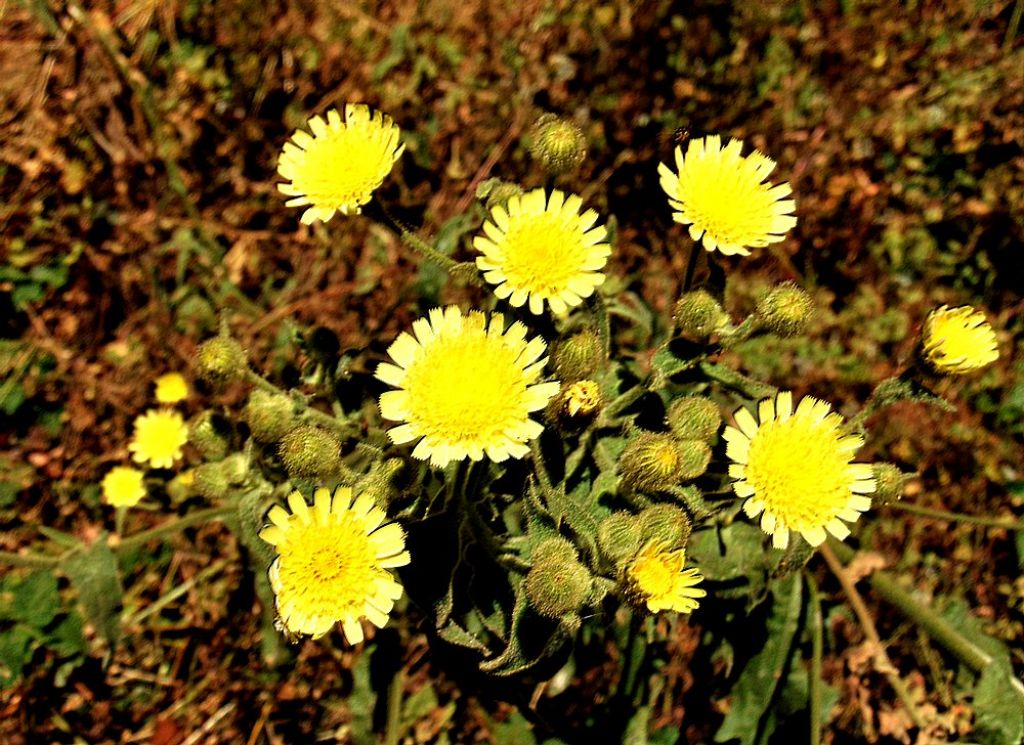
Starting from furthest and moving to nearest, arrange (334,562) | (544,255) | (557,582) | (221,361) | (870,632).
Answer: (870,632) < (221,361) < (544,255) < (334,562) < (557,582)

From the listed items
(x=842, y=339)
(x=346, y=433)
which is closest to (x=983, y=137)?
(x=842, y=339)

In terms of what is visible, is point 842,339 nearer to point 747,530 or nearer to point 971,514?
point 971,514

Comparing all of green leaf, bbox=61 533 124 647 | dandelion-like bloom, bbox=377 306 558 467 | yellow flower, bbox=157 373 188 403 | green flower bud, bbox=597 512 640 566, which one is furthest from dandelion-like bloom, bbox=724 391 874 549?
yellow flower, bbox=157 373 188 403

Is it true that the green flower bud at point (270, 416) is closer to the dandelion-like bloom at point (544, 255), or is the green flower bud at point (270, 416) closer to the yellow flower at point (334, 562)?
the yellow flower at point (334, 562)

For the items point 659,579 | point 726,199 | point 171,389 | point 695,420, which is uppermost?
point 171,389

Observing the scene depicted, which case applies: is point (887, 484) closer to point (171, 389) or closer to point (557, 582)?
point (557, 582)

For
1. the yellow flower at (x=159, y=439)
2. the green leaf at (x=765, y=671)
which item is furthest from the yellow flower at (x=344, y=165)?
the green leaf at (x=765, y=671)

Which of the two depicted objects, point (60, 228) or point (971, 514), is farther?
point (60, 228)

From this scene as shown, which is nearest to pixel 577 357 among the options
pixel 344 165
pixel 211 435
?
pixel 344 165
